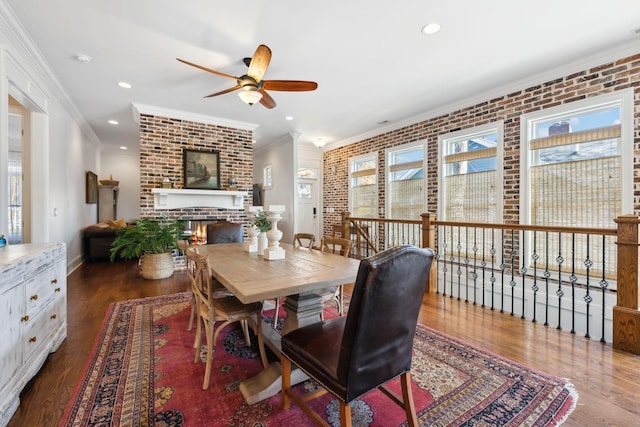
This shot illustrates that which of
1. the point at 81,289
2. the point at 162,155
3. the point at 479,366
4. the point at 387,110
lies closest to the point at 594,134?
the point at 387,110

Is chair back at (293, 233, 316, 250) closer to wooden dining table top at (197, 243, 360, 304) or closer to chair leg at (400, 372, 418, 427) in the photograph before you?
wooden dining table top at (197, 243, 360, 304)

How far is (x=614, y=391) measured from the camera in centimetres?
167

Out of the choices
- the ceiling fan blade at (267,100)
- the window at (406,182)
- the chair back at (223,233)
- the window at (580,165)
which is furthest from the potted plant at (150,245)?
the window at (580,165)

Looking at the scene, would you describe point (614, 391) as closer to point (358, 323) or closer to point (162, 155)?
point (358, 323)

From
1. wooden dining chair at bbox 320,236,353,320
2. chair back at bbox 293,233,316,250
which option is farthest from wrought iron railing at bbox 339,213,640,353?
chair back at bbox 293,233,316,250

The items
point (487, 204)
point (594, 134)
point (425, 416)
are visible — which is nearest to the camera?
point (425, 416)

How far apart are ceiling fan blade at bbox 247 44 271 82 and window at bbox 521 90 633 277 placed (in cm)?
325

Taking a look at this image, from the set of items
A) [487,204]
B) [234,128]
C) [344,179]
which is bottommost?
[487,204]

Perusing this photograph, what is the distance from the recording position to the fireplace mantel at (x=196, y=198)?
4.71 m

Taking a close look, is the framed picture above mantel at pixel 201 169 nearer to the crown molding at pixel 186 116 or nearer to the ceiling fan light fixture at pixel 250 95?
the crown molding at pixel 186 116

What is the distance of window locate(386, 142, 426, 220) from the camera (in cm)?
520

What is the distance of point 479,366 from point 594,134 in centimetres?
312

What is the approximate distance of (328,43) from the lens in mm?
2822

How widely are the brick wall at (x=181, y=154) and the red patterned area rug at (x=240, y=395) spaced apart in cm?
308
